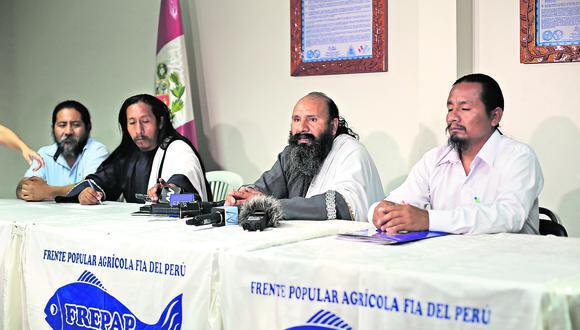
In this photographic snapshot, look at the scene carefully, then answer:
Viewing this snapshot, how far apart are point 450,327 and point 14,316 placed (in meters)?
1.95

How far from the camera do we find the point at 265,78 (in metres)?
5.45

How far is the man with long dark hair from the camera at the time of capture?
14.0ft

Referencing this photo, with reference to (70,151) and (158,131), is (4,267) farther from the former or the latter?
(70,151)

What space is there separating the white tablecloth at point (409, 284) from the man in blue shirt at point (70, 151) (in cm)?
327

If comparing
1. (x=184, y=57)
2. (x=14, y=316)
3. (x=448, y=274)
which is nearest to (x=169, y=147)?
(x=184, y=57)

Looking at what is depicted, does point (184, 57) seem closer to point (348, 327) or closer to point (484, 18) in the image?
point (484, 18)

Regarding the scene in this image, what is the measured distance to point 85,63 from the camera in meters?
6.56

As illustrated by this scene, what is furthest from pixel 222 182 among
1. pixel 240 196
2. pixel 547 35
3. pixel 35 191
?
pixel 547 35

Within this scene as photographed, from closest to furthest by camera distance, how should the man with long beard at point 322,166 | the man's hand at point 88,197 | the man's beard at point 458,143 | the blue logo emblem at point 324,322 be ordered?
the blue logo emblem at point 324,322 < the man's beard at point 458,143 < the man with long beard at point 322,166 < the man's hand at point 88,197

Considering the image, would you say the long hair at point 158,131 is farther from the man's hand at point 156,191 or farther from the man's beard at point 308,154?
the man's beard at point 308,154

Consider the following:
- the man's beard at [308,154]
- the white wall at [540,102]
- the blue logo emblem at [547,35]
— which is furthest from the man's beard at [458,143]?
the blue logo emblem at [547,35]

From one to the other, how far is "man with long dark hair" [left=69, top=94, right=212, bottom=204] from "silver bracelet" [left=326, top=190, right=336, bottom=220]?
1208 mm

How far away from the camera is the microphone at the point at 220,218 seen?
2891 millimetres

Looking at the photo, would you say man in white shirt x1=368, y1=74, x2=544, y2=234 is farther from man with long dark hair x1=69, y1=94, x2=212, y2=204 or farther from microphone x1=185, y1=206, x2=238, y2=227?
man with long dark hair x1=69, y1=94, x2=212, y2=204
